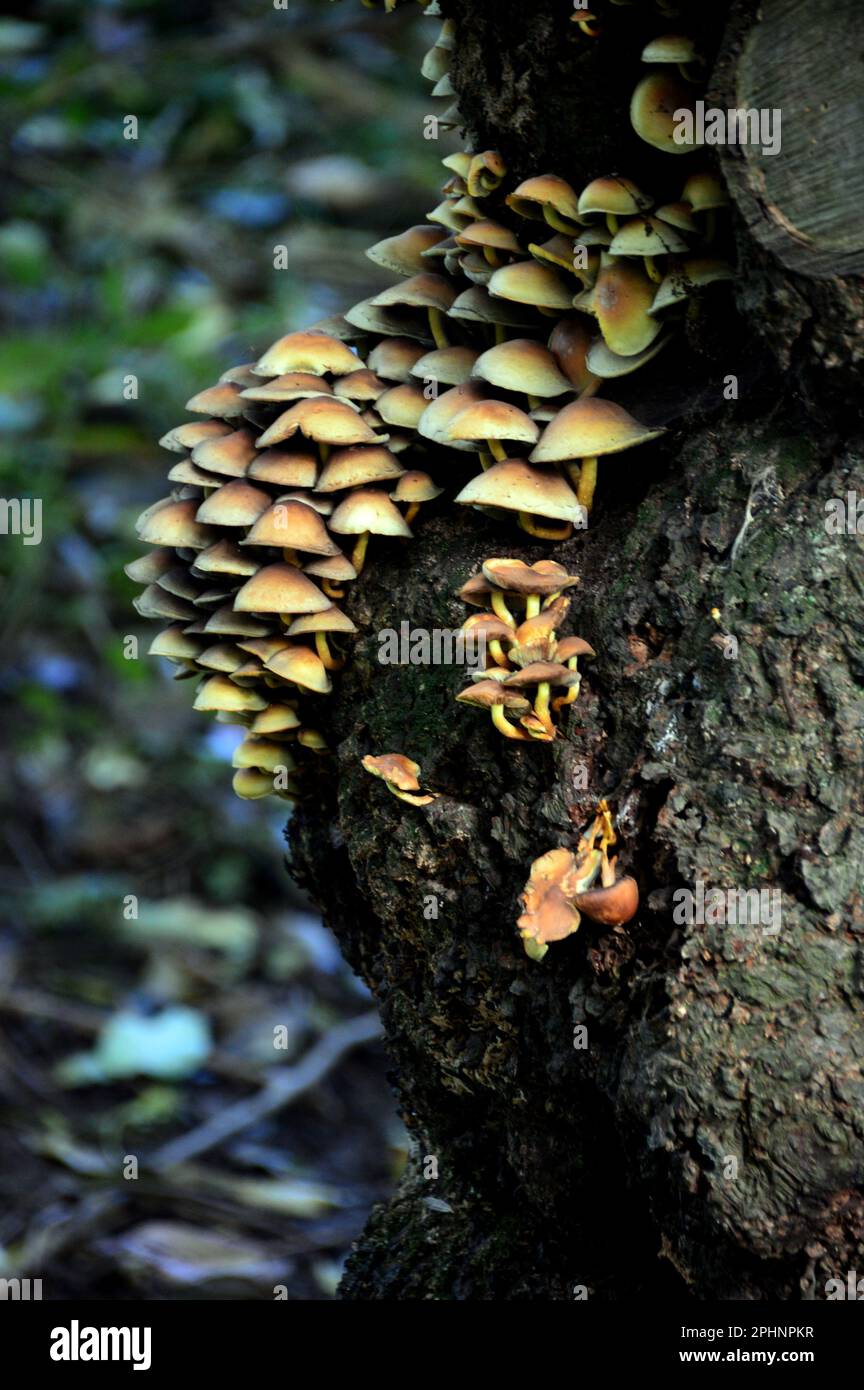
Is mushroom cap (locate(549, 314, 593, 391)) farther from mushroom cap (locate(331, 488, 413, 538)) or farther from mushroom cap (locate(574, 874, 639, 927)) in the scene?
mushroom cap (locate(574, 874, 639, 927))

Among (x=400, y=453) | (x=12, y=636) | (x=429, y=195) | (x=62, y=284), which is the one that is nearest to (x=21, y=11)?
(x=62, y=284)

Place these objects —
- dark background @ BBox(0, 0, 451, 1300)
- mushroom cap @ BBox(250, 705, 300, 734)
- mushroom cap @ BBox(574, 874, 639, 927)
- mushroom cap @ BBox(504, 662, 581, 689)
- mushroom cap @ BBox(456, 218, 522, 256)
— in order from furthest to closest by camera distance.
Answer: dark background @ BBox(0, 0, 451, 1300)
mushroom cap @ BBox(250, 705, 300, 734)
mushroom cap @ BBox(456, 218, 522, 256)
mushroom cap @ BBox(504, 662, 581, 689)
mushroom cap @ BBox(574, 874, 639, 927)

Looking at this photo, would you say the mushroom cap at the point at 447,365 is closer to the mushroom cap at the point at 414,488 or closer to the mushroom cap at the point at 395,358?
the mushroom cap at the point at 395,358

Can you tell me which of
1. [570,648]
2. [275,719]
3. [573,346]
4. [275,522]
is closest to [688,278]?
[573,346]

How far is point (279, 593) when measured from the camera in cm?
302

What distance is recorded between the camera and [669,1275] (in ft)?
9.03

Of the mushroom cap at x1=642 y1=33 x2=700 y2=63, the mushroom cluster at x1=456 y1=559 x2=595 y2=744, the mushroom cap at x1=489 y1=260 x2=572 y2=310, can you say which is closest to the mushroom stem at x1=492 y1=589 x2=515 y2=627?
the mushroom cluster at x1=456 y1=559 x2=595 y2=744

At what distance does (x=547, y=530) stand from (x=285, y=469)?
2.05ft

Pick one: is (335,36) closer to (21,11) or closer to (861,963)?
(21,11)

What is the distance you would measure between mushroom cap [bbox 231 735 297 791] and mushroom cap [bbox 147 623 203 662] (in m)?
0.29

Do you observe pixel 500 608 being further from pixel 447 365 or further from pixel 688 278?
pixel 688 278

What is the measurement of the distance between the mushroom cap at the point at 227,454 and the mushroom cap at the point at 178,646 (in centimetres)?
40

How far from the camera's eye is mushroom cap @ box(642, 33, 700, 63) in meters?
2.59
